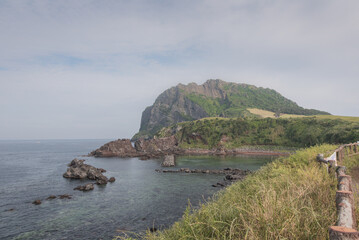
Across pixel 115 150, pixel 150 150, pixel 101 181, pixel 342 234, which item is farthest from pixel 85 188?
pixel 150 150

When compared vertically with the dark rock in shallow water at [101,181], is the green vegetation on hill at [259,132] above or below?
above

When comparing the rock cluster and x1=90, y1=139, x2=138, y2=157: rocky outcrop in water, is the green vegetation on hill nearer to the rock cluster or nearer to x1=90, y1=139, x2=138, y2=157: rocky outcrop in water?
the rock cluster

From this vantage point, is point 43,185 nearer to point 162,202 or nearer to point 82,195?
point 82,195

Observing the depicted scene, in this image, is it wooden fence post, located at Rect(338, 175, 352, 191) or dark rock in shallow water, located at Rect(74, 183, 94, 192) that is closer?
wooden fence post, located at Rect(338, 175, 352, 191)

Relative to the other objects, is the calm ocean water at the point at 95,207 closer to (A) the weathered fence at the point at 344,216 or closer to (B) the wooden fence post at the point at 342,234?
(A) the weathered fence at the point at 344,216

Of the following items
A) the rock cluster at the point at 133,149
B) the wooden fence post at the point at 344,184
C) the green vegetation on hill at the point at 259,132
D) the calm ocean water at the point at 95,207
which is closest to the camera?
the wooden fence post at the point at 344,184

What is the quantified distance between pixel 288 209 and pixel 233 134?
451 ft

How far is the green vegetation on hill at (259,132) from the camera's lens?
10833 centimetres

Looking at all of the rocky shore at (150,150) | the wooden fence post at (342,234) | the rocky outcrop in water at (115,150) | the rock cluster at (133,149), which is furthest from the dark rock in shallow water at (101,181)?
the rocky outcrop in water at (115,150)

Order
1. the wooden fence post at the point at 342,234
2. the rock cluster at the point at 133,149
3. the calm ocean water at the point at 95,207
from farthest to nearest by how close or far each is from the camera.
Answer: the rock cluster at the point at 133,149, the calm ocean water at the point at 95,207, the wooden fence post at the point at 342,234

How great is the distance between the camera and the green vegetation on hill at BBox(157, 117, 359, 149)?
355ft

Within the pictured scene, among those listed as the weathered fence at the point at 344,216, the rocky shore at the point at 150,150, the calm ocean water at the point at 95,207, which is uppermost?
the weathered fence at the point at 344,216

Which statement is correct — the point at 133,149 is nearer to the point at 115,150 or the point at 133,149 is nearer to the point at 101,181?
the point at 115,150

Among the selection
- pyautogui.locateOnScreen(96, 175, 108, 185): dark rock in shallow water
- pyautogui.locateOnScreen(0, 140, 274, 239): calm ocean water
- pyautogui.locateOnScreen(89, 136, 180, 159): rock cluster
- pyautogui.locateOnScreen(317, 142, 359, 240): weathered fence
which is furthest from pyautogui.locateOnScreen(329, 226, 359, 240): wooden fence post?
pyautogui.locateOnScreen(89, 136, 180, 159): rock cluster
